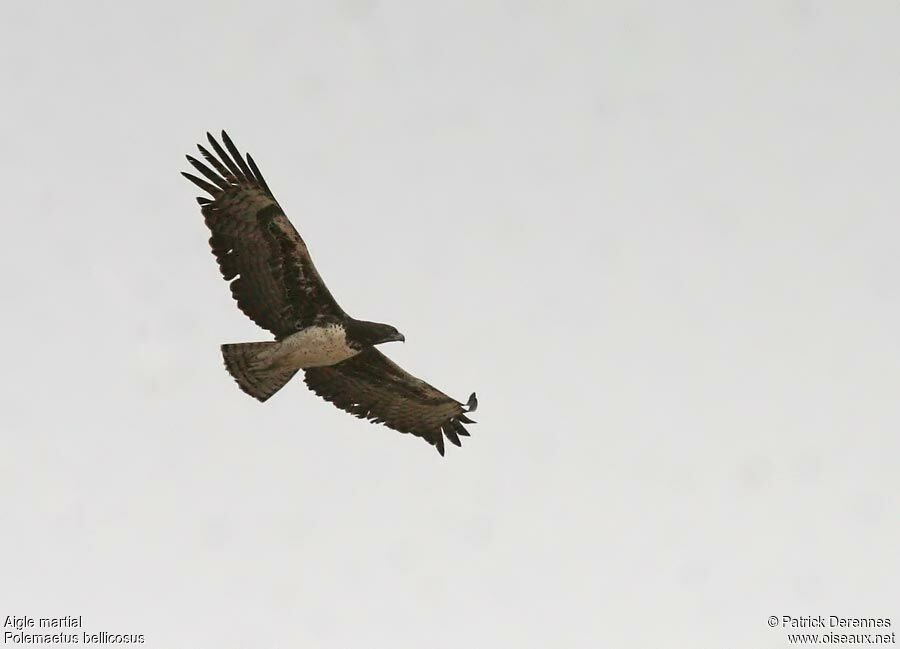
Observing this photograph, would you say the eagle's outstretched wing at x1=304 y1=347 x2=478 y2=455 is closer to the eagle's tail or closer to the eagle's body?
the eagle's body

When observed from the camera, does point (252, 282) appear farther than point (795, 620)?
No

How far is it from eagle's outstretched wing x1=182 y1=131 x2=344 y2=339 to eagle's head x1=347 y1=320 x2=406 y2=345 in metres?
0.26

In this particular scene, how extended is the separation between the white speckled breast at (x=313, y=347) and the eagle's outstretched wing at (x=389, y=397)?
570 mm

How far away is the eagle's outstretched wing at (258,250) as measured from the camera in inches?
821

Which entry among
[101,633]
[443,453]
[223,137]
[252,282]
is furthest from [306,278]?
[101,633]

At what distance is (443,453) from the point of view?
22922mm

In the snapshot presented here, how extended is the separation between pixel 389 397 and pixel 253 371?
208cm

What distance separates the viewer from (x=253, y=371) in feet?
69.9

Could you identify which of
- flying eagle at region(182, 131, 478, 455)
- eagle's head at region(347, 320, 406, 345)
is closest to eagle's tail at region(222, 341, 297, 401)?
flying eagle at region(182, 131, 478, 455)

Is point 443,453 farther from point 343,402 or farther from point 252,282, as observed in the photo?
point 252,282

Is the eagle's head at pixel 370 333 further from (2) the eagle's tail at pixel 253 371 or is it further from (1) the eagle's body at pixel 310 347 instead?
(2) the eagle's tail at pixel 253 371

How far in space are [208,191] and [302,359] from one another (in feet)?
7.67

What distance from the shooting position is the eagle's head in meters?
21.2

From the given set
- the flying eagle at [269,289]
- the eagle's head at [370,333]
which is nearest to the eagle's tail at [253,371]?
the flying eagle at [269,289]
